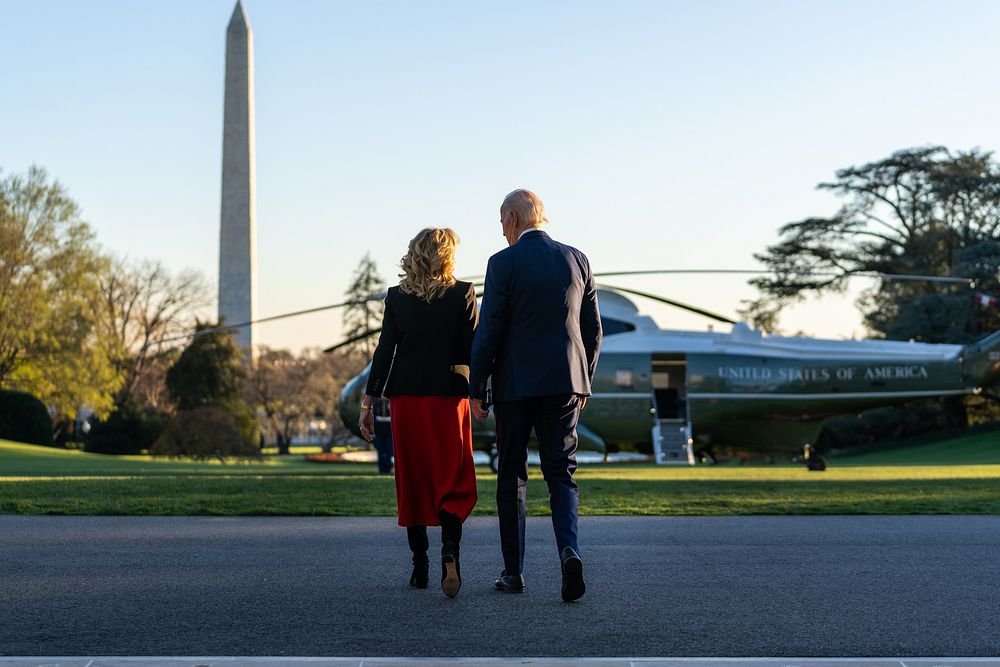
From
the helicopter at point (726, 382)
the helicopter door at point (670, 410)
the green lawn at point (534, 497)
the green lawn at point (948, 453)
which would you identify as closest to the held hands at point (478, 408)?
the green lawn at point (534, 497)

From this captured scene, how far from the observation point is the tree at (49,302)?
128 feet

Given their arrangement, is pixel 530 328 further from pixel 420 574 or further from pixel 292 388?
pixel 292 388

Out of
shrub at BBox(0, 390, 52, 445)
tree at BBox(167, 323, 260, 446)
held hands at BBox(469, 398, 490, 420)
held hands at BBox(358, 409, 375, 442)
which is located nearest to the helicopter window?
tree at BBox(167, 323, 260, 446)

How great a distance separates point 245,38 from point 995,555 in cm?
4258

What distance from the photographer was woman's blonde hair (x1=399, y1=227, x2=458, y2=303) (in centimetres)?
572

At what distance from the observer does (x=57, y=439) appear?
46875mm

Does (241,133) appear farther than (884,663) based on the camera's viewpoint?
Yes

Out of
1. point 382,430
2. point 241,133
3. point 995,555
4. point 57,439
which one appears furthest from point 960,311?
point 995,555

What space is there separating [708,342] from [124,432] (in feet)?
75.1

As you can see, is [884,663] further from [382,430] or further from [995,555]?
[382,430]

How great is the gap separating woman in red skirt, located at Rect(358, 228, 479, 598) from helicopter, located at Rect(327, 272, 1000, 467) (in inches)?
817

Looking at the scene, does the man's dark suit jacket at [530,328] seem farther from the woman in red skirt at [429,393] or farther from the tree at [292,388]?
the tree at [292,388]

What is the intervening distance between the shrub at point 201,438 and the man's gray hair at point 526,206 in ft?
95.3

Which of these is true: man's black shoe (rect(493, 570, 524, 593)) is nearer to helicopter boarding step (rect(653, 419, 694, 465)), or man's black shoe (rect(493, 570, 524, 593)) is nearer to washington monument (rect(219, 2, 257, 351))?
helicopter boarding step (rect(653, 419, 694, 465))
